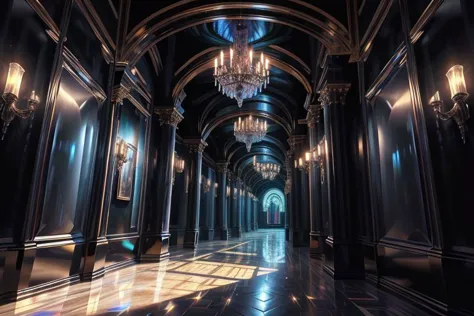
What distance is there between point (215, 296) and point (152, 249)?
3691 millimetres

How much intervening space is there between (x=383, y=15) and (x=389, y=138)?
1.90 m

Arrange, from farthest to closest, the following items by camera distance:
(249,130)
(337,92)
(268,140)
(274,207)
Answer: (274,207), (268,140), (249,130), (337,92)

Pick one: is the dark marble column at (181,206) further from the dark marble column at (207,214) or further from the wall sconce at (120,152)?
the wall sconce at (120,152)

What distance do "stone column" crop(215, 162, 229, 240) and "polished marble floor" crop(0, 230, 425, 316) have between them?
10369mm

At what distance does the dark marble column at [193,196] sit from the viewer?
33.7 feet

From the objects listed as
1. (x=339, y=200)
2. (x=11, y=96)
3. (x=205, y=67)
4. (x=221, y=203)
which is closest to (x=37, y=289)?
(x=11, y=96)

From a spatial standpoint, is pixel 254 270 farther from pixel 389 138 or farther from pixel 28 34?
pixel 28 34

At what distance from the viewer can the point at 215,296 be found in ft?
11.0

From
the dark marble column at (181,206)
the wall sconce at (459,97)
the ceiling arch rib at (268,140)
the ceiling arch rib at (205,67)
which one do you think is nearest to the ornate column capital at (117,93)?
the ceiling arch rib at (205,67)

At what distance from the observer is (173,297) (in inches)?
129

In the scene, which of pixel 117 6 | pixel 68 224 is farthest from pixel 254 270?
pixel 117 6

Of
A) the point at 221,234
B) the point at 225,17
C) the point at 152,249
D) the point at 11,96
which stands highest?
the point at 225,17

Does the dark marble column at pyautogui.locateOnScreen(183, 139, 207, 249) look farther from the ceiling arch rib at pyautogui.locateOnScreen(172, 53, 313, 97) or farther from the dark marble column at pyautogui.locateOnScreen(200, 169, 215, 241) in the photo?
the ceiling arch rib at pyautogui.locateOnScreen(172, 53, 313, 97)

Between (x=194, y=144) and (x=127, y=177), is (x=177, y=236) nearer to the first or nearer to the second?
(x=194, y=144)
